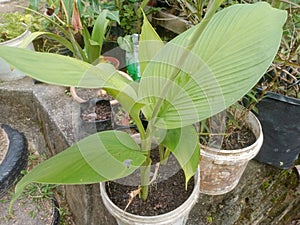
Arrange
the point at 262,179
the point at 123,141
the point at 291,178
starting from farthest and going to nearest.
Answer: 1. the point at 291,178
2. the point at 262,179
3. the point at 123,141

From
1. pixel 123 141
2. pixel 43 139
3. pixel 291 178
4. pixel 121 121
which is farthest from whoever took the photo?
pixel 43 139

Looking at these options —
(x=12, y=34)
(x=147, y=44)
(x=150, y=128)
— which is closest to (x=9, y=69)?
(x=12, y=34)

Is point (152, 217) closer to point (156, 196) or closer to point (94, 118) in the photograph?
point (156, 196)

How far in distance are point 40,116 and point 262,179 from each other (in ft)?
3.05

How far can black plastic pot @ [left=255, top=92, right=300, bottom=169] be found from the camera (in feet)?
3.21

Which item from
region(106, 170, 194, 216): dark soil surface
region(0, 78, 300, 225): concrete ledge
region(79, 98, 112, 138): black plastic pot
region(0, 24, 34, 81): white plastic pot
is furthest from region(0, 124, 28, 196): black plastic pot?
region(106, 170, 194, 216): dark soil surface

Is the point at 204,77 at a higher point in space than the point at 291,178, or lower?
higher

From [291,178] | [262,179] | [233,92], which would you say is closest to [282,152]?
[262,179]

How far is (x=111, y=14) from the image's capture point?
118 cm

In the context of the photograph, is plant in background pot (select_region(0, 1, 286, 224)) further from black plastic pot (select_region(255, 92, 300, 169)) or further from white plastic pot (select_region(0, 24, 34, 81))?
white plastic pot (select_region(0, 24, 34, 81))

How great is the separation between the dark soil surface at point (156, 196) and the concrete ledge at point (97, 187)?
0.23 metres

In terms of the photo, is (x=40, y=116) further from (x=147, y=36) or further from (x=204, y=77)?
(x=204, y=77)

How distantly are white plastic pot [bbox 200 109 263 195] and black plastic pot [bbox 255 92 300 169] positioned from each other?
0.08m

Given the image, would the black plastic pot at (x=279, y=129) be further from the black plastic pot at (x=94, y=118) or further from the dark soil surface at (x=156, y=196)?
the black plastic pot at (x=94, y=118)
